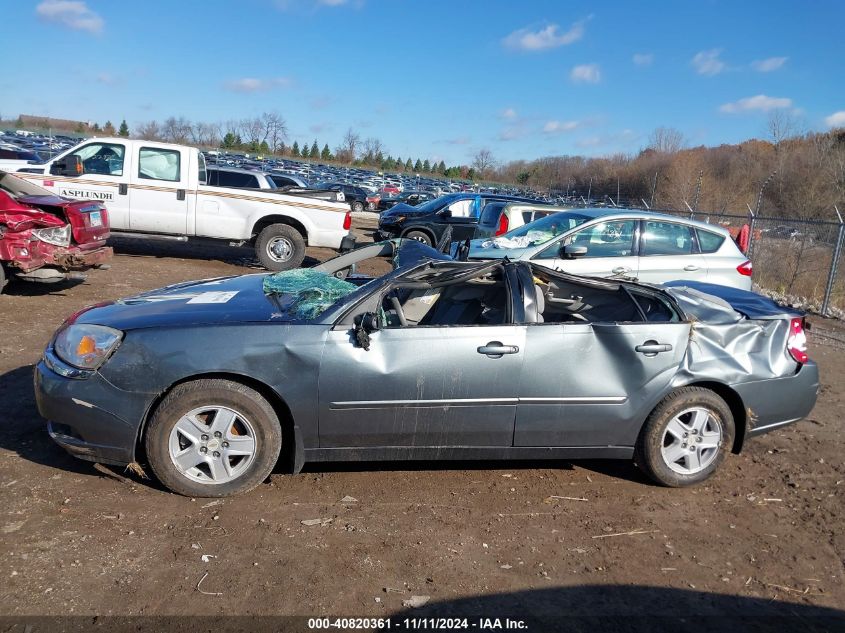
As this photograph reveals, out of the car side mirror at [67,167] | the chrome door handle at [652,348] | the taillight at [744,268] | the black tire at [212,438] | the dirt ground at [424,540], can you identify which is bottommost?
the dirt ground at [424,540]

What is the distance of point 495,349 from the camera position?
4.01m

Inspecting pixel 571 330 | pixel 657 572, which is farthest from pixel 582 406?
pixel 657 572

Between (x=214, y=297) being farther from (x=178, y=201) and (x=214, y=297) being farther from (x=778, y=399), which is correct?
(x=178, y=201)

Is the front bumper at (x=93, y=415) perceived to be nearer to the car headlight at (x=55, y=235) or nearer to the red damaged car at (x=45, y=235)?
the red damaged car at (x=45, y=235)

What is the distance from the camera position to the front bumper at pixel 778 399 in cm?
441

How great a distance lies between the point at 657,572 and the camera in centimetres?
346

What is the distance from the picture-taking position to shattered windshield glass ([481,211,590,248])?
28.4ft

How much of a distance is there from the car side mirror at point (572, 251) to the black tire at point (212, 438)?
205 inches

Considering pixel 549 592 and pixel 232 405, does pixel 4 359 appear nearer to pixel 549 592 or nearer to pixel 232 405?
pixel 232 405

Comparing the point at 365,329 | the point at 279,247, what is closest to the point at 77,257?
the point at 279,247

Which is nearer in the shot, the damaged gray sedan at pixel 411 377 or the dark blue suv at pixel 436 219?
the damaged gray sedan at pixel 411 377

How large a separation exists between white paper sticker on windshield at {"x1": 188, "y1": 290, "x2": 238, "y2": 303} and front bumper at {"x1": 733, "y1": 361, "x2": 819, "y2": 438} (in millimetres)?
3371

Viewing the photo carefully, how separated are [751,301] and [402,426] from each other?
9.55 ft

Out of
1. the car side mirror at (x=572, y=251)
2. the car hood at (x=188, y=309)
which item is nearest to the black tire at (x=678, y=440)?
the car hood at (x=188, y=309)
